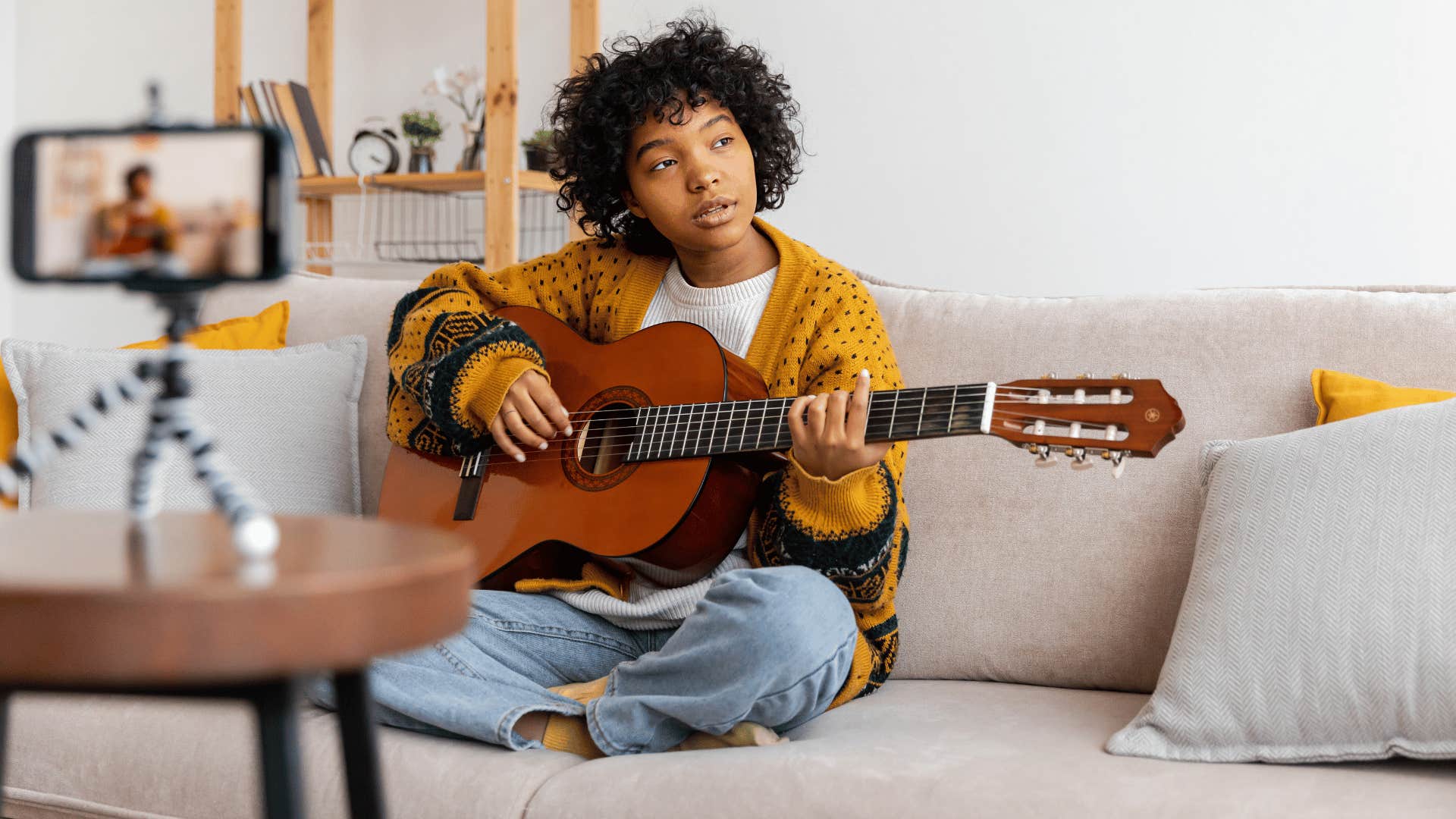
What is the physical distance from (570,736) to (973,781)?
0.39m

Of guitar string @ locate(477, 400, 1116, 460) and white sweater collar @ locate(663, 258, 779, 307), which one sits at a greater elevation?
white sweater collar @ locate(663, 258, 779, 307)

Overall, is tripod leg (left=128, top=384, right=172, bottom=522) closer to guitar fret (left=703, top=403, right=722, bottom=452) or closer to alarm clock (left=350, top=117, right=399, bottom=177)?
guitar fret (left=703, top=403, right=722, bottom=452)

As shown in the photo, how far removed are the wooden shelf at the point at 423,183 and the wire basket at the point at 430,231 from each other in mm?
224

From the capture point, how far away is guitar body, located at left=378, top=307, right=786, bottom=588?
51.0 inches

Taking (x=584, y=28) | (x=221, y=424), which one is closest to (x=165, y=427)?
(x=221, y=424)

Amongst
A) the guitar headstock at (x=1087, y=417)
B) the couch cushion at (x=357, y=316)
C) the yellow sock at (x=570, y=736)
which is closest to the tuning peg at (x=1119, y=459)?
the guitar headstock at (x=1087, y=417)

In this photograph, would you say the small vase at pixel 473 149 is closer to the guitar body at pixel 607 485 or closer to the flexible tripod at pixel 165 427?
the guitar body at pixel 607 485

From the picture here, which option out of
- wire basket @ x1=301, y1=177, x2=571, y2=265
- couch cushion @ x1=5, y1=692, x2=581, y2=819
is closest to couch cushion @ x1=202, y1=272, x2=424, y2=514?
couch cushion @ x1=5, y1=692, x2=581, y2=819

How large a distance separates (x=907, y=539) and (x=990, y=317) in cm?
31

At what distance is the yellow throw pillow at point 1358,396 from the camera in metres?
1.23

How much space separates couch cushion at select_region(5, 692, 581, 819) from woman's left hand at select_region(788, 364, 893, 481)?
1.21ft

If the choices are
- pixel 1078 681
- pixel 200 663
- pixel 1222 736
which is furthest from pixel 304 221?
pixel 200 663

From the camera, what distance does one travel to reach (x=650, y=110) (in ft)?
4.90

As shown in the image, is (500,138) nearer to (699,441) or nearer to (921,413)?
(699,441)
